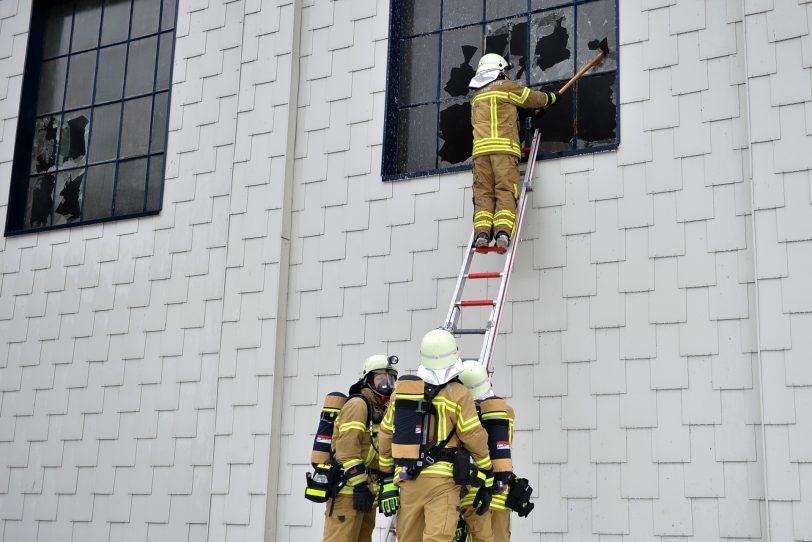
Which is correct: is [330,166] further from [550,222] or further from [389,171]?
[550,222]

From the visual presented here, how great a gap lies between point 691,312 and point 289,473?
436 cm

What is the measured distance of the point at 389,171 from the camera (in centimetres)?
1111

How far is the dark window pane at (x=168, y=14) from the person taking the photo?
524 inches

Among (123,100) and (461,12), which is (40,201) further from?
(461,12)

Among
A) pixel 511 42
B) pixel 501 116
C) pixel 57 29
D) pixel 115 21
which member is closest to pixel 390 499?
pixel 501 116

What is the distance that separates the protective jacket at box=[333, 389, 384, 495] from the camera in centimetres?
835

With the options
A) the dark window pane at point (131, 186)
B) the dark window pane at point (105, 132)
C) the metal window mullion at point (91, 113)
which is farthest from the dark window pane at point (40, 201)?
the dark window pane at point (131, 186)

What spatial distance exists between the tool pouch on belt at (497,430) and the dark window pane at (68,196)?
7.59m

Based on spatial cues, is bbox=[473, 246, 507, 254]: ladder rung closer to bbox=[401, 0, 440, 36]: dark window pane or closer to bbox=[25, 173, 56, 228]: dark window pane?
bbox=[401, 0, 440, 36]: dark window pane

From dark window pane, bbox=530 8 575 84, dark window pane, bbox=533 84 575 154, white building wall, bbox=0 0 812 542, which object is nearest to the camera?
white building wall, bbox=0 0 812 542

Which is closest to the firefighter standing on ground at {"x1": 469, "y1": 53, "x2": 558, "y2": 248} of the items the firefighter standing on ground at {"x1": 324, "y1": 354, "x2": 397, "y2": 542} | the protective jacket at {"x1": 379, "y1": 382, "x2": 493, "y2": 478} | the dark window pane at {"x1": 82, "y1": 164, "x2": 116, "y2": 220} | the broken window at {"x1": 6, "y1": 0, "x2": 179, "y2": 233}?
the firefighter standing on ground at {"x1": 324, "y1": 354, "x2": 397, "y2": 542}

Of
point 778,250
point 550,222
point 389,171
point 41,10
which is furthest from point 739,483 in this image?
point 41,10

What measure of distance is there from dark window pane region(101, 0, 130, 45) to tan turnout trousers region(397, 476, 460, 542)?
8502 mm

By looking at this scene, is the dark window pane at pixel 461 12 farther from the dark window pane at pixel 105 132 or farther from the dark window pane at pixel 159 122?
the dark window pane at pixel 105 132
